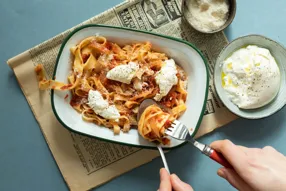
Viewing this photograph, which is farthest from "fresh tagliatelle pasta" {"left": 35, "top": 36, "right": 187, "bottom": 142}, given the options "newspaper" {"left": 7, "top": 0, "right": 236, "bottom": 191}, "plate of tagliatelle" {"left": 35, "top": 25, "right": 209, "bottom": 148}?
"newspaper" {"left": 7, "top": 0, "right": 236, "bottom": 191}

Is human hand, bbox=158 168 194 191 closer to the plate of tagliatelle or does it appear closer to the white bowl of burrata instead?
the plate of tagliatelle

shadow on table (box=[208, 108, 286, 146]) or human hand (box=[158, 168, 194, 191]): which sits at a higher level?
human hand (box=[158, 168, 194, 191])

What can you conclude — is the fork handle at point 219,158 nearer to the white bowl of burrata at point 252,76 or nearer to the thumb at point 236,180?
the thumb at point 236,180

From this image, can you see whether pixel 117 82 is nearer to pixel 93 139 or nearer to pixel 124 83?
pixel 124 83

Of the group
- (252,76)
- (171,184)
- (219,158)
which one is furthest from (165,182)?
(252,76)

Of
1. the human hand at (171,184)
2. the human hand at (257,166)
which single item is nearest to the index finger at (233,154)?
the human hand at (257,166)
